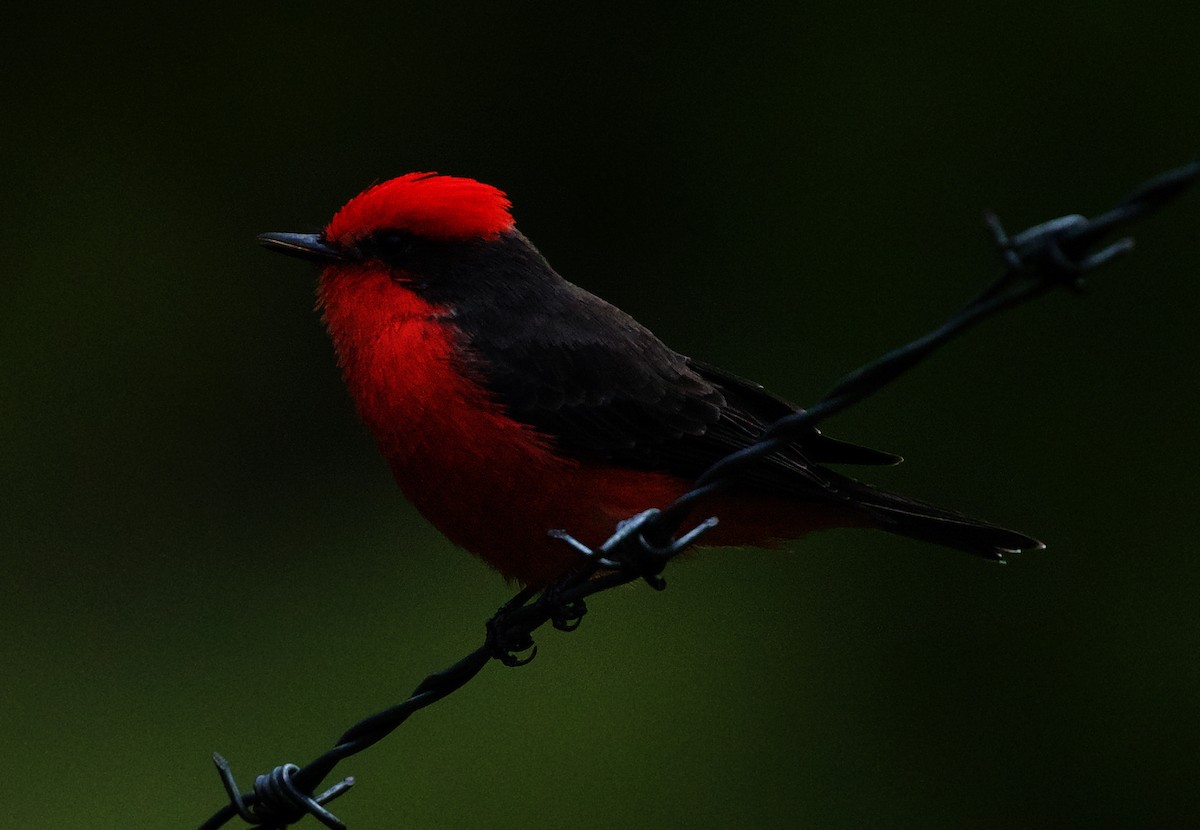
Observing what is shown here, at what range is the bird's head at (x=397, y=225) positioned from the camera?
4.61m

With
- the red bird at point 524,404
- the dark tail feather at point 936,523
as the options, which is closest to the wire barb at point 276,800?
the red bird at point 524,404

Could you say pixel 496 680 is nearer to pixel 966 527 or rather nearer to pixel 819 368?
pixel 819 368

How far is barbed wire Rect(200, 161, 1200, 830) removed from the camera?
7.67 ft

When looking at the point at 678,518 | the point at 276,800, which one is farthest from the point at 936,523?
the point at 276,800

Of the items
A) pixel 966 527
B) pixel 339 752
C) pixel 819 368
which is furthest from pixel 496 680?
pixel 339 752

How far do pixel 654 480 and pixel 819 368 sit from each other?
12.2ft

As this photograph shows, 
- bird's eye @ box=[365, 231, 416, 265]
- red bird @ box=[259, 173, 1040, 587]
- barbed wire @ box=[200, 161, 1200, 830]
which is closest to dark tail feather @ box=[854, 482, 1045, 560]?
red bird @ box=[259, 173, 1040, 587]

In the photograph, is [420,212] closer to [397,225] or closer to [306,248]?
[397,225]

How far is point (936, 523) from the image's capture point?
14.9ft

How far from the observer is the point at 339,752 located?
3.22m

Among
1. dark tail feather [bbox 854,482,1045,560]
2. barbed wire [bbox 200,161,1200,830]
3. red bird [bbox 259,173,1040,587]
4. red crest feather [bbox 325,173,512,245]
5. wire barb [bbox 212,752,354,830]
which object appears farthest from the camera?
red crest feather [bbox 325,173,512,245]

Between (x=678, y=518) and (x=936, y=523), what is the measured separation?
1.68m

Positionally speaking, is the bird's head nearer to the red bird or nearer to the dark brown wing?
the red bird

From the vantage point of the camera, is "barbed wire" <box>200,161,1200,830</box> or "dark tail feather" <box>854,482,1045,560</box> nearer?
"barbed wire" <box>200,161,1200,830</box>
